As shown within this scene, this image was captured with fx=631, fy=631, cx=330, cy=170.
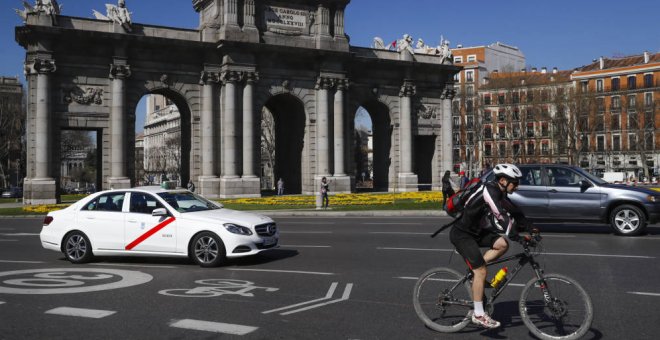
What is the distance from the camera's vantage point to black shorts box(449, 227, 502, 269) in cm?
659

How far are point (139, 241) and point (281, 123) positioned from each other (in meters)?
36.9

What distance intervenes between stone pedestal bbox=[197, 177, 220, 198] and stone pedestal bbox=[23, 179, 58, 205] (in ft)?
→ 28.7

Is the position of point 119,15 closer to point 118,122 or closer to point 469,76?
point 118,122

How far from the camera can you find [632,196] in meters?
16.6

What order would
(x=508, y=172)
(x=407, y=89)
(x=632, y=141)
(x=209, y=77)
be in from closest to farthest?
(x=508, y=172) → (x=209, y=77) → (x=407, y=89) → (x=632, y=141)

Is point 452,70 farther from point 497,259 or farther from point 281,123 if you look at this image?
point 497,259

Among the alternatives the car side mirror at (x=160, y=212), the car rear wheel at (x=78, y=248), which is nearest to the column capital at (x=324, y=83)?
the car rear wheel at (x=78, y=248)

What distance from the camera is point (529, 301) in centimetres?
642

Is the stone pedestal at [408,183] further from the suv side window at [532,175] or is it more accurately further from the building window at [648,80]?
the building window at [648,80]

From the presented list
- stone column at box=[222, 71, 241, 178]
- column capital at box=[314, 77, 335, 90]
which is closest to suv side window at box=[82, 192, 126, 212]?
stone column at box=[222, 71, 241, 178]

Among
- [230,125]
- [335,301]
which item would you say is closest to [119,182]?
[230,125]

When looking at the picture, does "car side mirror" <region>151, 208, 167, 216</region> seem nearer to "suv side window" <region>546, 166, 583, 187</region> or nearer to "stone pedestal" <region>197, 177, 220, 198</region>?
"suv side window" <region>546, 166, 583, 187</region>

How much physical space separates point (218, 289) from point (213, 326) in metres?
2.35

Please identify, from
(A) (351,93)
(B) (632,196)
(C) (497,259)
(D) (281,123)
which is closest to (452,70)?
(A) (351,93)
